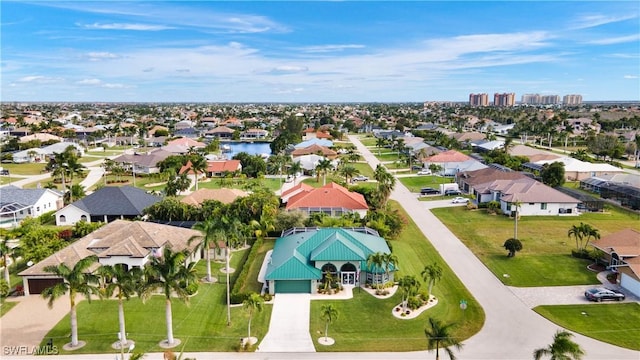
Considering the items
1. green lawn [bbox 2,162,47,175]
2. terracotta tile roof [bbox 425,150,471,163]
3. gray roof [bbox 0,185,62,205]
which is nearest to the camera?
gray roof [bbox 0,185,62,205]

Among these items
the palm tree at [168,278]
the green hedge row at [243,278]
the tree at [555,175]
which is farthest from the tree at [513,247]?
the tree at [555,175]

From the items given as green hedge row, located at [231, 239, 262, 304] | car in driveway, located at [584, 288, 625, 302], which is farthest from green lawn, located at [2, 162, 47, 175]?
car in driveway, located at [584, 288, 625, 302]

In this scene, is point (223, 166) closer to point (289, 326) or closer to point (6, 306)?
point (6, 306)

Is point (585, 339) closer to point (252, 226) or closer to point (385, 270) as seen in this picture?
point (385, 270)

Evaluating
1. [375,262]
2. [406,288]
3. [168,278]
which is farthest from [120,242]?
[406,288]

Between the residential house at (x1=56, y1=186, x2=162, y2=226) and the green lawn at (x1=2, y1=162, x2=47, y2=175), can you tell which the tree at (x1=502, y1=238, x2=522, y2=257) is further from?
the green lawn at (x1=2, y1=162, x2=47, y2=175)
